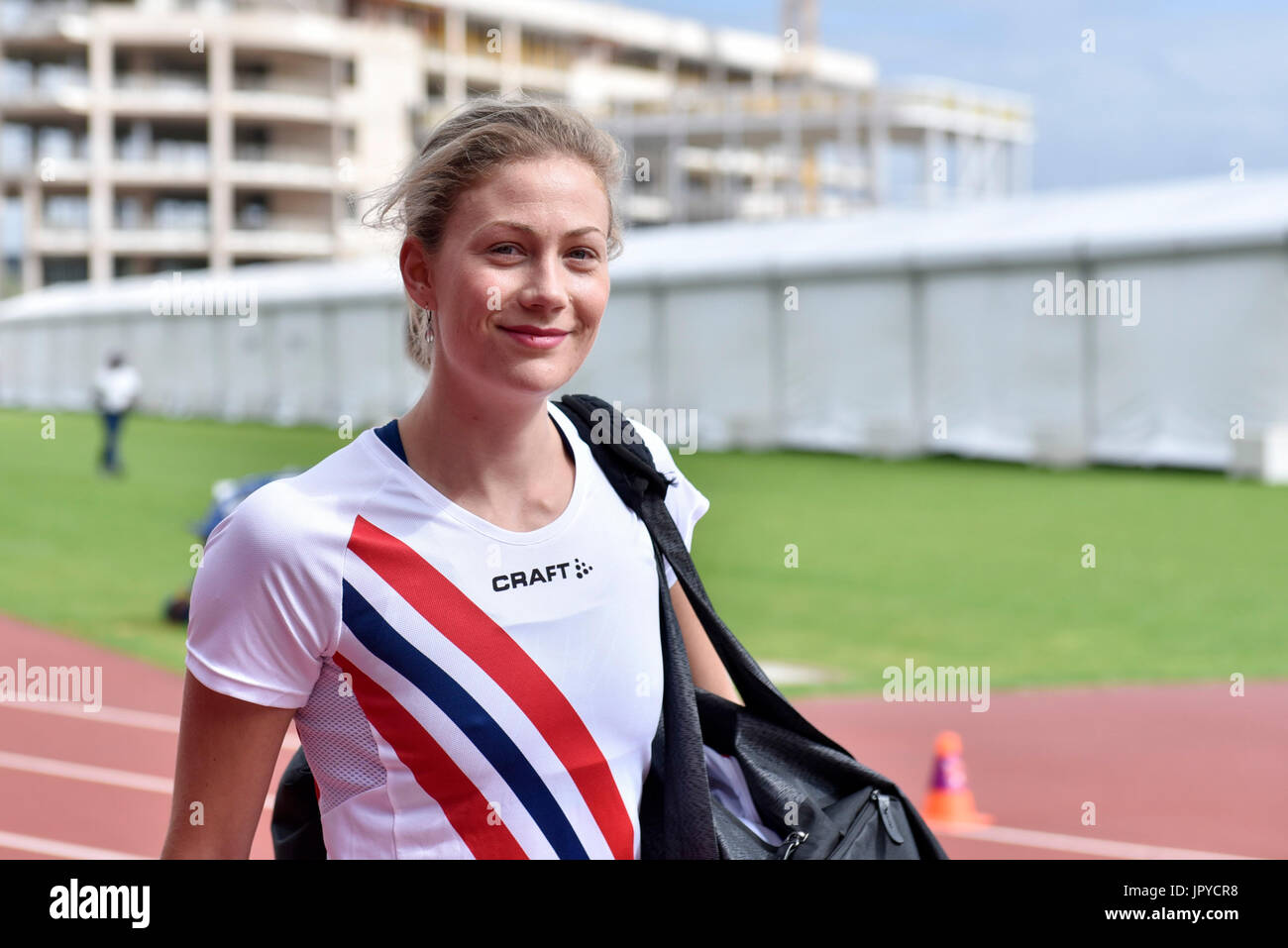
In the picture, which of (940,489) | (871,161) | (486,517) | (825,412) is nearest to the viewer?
(486,517)

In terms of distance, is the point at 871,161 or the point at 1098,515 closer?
the point at 1098,515

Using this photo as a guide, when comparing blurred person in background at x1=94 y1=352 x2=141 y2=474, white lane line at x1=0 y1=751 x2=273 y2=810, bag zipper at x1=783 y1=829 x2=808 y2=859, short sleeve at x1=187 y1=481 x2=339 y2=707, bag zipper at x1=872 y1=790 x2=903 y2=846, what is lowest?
white lane line at x1=0 y1=751 x2=273 y2=810

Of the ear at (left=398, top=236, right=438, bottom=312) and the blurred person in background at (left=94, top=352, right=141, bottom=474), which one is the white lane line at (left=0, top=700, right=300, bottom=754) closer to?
the ear at (left=398, top=236, right=438, bottom=312)

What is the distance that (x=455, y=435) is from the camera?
93.2 inches

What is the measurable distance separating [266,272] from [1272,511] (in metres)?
39.6

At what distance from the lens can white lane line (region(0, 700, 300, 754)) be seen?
366 inches

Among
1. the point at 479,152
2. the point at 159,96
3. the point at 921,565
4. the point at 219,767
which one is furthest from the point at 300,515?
the point at 159,96

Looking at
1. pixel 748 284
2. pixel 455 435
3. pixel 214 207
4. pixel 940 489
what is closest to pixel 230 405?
pixel 748 284

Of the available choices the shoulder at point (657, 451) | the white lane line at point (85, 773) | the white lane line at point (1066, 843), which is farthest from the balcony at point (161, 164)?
the shoulder at point (657, 451)

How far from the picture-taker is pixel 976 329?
28234 mm

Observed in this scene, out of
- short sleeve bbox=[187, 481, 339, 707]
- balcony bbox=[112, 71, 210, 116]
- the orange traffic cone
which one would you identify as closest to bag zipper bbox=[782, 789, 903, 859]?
short sleeve bbox=[187, 481, 339, 707]

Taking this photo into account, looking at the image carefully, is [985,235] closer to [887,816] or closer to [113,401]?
[113,401]

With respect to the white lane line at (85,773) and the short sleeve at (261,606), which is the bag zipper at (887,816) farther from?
the white lane line at (85,773)

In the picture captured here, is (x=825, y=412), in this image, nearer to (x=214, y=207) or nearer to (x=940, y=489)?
(x=940, y=489)
